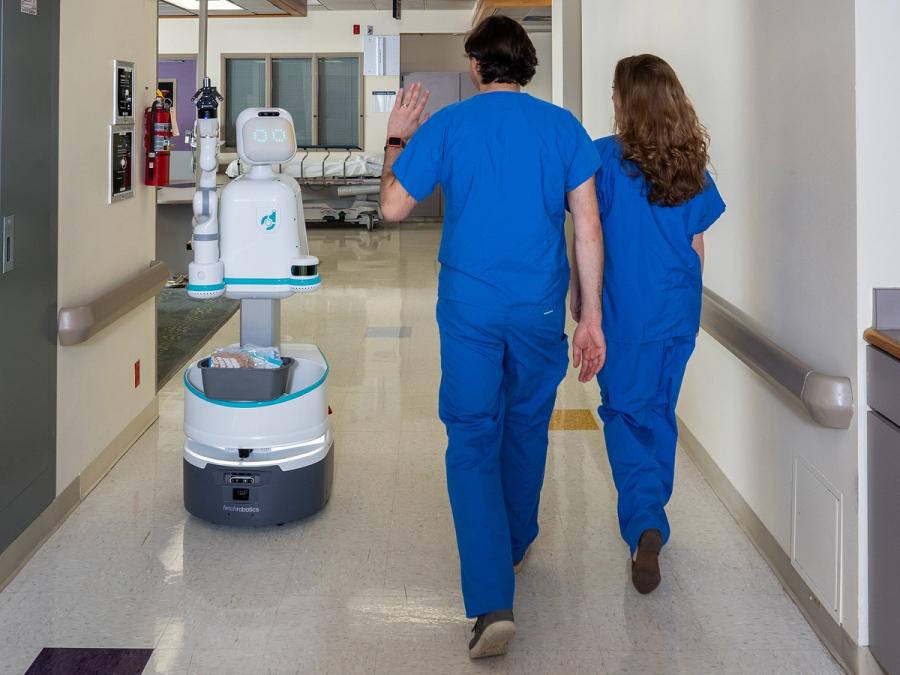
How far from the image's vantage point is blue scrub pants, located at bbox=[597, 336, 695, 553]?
2.74 m

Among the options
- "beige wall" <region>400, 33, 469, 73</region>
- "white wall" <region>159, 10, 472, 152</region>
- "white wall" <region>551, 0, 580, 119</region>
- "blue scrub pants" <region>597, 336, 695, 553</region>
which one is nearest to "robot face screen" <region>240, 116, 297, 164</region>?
"blue scrub pants" <region>597, 336, 695, 553</region>

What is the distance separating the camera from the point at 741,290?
124 inches

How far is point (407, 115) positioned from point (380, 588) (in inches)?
51.3

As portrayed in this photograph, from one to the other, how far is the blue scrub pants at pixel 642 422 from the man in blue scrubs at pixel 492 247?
1.13 ft

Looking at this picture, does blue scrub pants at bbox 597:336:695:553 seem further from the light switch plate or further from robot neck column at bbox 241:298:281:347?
the light switch plate

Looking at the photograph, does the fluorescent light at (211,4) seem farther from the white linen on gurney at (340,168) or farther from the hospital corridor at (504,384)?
the hospital corridor at (504,384)

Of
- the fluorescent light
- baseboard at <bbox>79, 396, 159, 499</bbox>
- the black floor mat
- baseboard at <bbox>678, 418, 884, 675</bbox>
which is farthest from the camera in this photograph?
the fluorescent light

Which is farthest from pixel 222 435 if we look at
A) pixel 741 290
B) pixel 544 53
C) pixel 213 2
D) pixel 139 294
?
pixel 544 53

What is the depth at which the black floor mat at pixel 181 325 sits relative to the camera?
5.59 m

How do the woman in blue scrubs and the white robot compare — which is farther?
the white robot

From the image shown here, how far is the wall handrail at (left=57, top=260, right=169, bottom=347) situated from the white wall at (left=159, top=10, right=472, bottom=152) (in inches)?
419

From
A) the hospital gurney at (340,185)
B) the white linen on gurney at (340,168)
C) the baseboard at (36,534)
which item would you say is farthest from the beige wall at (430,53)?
the baseboard at (36,534)

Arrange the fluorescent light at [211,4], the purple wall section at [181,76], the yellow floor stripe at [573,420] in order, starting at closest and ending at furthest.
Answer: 1. the yellow floor stripe at [573,420]
2. the fluorescent light at [211,4]
3. the purple wall section at [181,76]

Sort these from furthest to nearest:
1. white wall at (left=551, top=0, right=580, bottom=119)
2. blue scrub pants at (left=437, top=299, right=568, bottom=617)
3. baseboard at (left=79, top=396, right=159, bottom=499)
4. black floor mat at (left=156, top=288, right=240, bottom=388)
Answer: white wall at (left=551, top=0, right=580, bottom=119), black floor mat at (left=156, top=288, right=240, bottom=388), baseboard at (left=79, top=396, right=159, bottom=499), blue scrub pants at (left=437, top=299, right=568, bottom=617)
